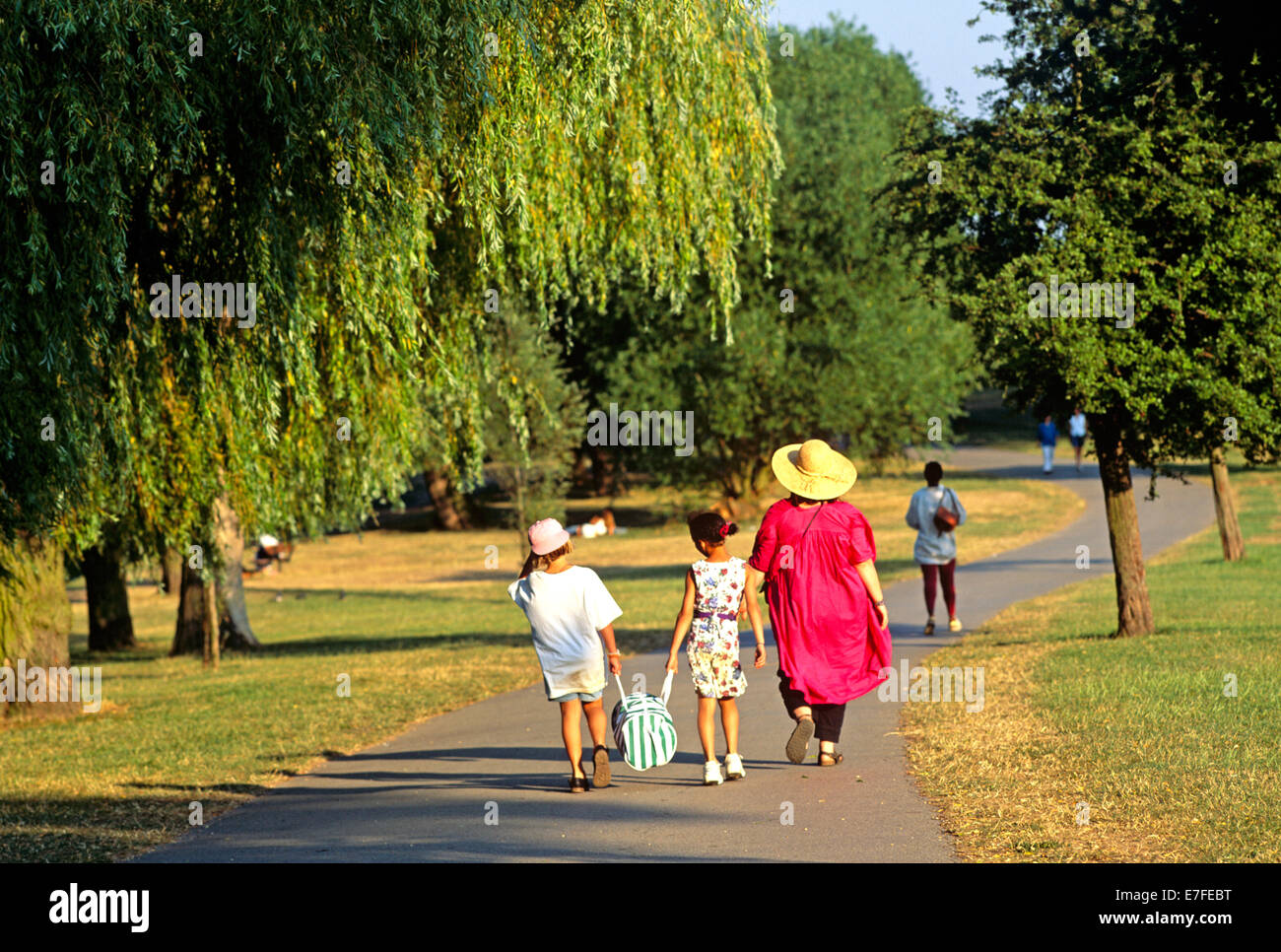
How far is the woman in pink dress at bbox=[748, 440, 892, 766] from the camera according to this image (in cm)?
884

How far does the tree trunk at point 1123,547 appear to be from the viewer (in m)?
14.5

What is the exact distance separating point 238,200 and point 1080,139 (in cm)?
808

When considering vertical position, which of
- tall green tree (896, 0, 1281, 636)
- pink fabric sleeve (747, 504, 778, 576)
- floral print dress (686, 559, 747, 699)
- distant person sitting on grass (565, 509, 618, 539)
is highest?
tall green tree (896, 0, 1281, 636)

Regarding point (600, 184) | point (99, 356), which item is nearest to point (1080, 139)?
point (600, 184)

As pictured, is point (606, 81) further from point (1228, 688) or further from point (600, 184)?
point (1228, 688)

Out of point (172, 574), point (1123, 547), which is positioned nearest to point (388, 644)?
point (1123, 547)

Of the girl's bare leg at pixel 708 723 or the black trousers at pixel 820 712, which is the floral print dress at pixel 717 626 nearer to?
the girl's bare leg at pixel 708 723

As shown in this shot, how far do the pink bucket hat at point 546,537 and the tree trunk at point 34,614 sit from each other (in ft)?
24.5

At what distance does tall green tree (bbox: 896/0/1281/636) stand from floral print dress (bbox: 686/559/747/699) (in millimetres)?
Result: 5132

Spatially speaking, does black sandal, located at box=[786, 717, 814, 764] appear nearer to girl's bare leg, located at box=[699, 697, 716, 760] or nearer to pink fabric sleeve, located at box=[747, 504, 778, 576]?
girl's bare leg, located at box=[699, 697, 716, 760]

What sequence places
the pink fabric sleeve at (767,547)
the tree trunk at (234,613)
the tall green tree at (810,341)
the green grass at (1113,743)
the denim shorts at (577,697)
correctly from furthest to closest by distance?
the tall green tree at (810,341)
the tree trunk at (234,613)
the pink fabric sleeve at (767,547)
the denim shorts at (577,697)
the green grass at (1113,743)

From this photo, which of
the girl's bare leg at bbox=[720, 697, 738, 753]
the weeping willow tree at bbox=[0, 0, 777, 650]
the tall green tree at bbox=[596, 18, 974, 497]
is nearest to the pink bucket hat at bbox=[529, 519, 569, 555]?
the girl's bare leg at bbox=[720, 697, 738, 753]

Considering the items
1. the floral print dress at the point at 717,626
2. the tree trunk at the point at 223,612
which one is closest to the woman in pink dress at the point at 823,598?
the floral print dress at the point at 717,626

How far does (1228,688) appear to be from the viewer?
10703 millimetres
